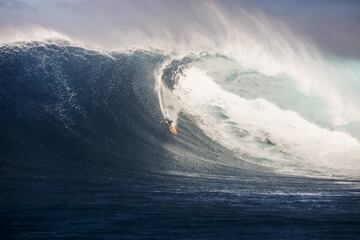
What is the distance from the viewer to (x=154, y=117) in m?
26.5

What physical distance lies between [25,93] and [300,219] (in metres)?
15.1

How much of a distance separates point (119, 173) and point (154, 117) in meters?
7.07

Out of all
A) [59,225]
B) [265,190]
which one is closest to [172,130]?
[265,190]

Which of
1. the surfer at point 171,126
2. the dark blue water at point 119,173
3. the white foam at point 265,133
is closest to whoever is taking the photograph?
the dark blue water at point 119,173

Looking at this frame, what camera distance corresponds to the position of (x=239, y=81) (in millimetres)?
32938

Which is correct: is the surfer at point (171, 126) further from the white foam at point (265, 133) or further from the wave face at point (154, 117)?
the white foam at point (265, 133)

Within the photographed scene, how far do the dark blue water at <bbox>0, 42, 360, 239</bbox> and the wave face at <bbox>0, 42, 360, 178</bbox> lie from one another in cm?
8

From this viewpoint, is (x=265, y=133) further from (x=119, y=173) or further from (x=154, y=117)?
(x=119, y=173)

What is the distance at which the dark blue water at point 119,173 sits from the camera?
13.9m

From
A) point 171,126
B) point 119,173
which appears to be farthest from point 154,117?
point 119,173

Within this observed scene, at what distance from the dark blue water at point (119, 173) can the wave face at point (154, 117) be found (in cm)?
8

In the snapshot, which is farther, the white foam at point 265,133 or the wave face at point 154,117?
the white foam at point 265,133

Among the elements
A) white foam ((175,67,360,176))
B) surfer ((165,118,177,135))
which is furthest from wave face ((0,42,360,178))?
surfer ((165,118,177,135))

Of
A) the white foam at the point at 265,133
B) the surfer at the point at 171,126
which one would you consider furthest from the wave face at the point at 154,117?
the surfer at the point at 171,126
